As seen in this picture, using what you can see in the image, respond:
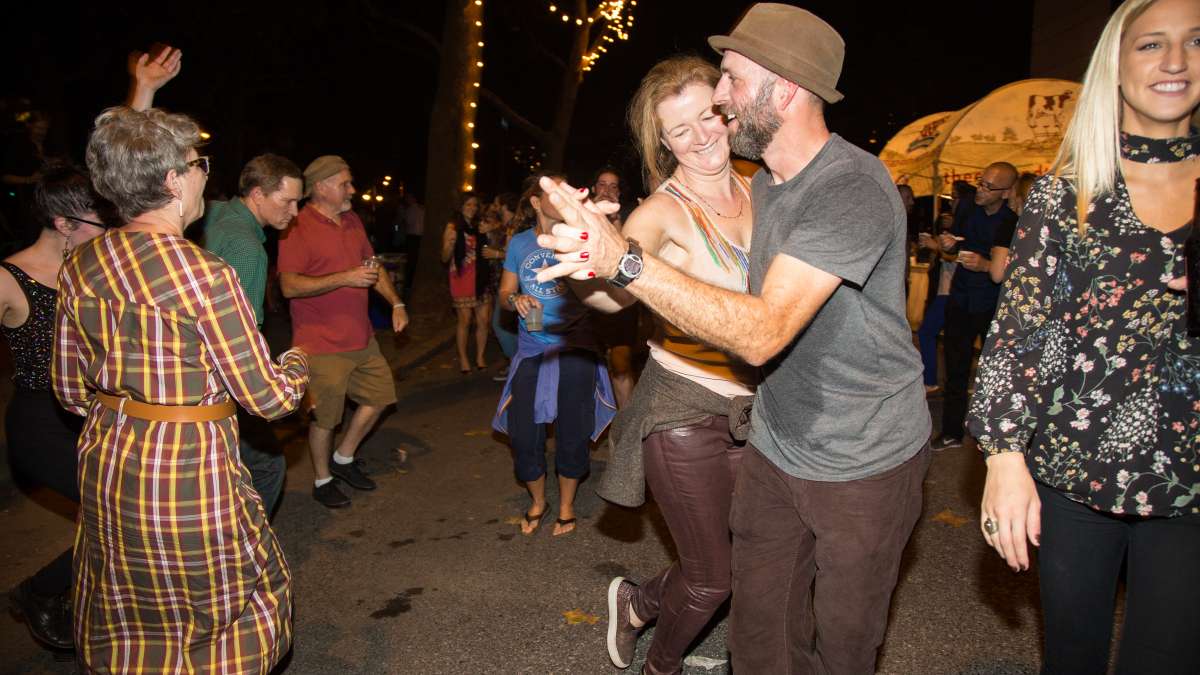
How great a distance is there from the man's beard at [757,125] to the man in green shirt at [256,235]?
2.84 metres

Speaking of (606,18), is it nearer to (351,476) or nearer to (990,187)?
(990,187)

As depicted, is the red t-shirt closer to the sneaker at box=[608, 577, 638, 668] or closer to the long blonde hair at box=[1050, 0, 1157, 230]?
the sneaker at box=[608, 577, 638, 668]

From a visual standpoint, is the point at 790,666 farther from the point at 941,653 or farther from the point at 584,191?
the point at 584,191

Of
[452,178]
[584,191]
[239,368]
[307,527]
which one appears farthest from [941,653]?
[452,178]

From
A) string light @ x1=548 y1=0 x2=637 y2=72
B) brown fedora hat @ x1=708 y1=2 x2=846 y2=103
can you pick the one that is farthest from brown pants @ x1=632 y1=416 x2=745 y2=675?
string light @ x1=548 y1=0 x2=637 y2=72

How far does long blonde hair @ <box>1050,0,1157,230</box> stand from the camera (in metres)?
1.93

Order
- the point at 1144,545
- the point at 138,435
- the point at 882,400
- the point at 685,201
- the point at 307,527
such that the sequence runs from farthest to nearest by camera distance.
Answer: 1. the point at 307,527
2. the point at 685,201
3. the point at 138,435
4. the point at 882,400
5. the point at 1144,545

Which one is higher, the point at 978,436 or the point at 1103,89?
the point at 1103,89

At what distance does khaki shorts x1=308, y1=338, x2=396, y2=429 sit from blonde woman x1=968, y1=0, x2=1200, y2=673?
4.02 metres

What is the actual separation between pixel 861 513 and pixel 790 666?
59 cm

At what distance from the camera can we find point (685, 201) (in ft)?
9.05

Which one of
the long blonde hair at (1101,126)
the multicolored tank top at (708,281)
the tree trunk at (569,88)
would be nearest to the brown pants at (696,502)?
the multicolored tank top at (708,281)

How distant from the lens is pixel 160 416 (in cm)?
241

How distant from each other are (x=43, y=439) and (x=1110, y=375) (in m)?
3.82
